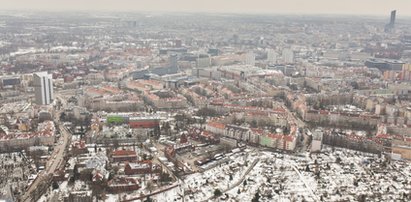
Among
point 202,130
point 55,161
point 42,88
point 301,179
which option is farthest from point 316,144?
point 42,88

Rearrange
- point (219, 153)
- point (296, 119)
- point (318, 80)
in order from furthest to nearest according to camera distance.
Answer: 1. point (318, 80)
2. point (296, 119)
3. point (219, 153)

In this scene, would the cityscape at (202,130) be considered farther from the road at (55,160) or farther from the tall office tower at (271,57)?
the tall office tower at (271,57)

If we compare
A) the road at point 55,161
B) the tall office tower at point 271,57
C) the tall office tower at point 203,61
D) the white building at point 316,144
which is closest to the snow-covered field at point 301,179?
the white building at point 316,144

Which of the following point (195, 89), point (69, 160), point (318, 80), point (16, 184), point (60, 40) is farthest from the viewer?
point (60, 40)

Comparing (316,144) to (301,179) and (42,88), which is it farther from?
(42,88)

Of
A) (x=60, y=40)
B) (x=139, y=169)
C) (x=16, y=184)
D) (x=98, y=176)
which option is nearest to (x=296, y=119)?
(x=139, y=169)

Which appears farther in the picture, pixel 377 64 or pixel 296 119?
pixel 377 64

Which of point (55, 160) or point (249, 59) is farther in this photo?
point (249, 59)

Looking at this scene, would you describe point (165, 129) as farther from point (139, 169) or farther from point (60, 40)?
point (60, 40)
